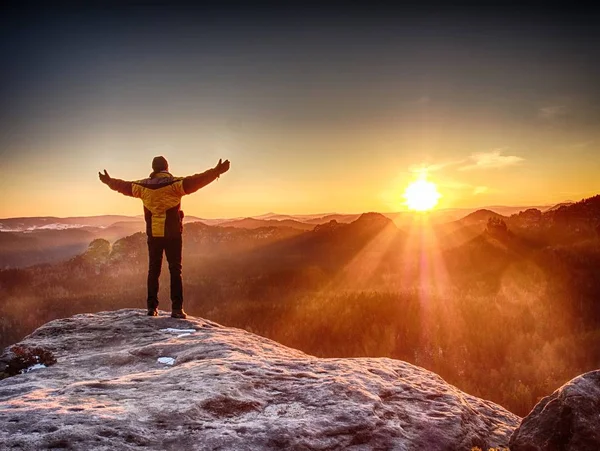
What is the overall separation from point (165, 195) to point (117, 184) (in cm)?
125

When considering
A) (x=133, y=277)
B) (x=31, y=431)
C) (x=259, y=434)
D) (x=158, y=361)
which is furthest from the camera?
(x=133, y=277)

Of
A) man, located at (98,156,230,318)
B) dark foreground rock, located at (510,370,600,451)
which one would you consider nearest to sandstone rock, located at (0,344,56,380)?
man, located at (98,156,230,318)

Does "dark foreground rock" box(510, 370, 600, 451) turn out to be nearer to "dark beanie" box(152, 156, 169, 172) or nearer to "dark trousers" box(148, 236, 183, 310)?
"dark trousers" box(148, 236, 183, 310)

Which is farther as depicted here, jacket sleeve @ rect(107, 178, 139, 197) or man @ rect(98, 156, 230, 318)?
jacket sleeve @ rect(107, 178, 139, 197)

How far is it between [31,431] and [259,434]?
152cm

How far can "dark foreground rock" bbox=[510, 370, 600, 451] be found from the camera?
2.97 m

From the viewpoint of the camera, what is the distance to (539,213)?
2864 centimetres

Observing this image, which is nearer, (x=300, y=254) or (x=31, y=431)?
(x=31, y=431)

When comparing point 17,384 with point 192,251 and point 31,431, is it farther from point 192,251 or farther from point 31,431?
point 192,251

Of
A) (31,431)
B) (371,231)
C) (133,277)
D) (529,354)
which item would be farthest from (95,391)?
(371,231)

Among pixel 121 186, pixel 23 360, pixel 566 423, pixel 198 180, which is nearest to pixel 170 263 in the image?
pixel 198 180

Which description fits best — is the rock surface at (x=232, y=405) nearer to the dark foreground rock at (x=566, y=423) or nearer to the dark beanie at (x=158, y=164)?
the dark foreground rock at (x=566, y=423)

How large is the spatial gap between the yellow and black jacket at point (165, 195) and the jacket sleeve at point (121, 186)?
0.24m

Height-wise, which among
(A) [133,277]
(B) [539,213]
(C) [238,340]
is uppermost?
(B) [539,213]
